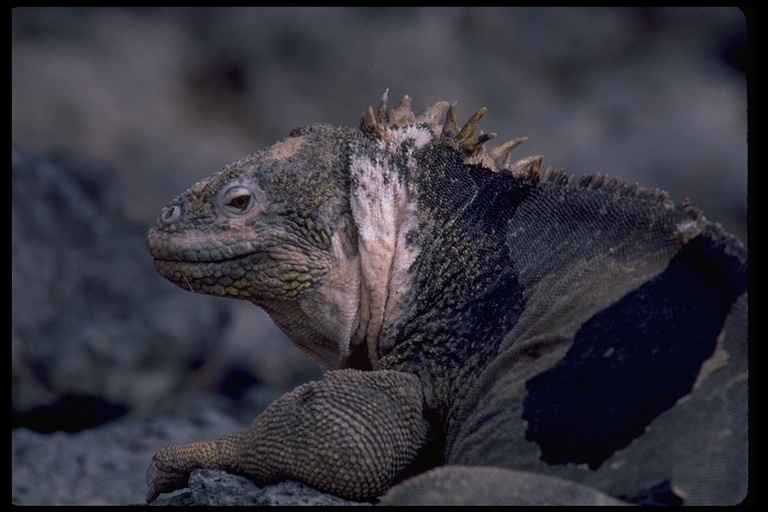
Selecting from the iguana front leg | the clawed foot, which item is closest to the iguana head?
the iguana front leg

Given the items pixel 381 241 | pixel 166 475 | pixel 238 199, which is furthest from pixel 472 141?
pixel 166 475

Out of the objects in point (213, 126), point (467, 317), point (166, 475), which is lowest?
point (166, 475)

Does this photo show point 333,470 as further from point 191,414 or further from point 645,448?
point 191,414

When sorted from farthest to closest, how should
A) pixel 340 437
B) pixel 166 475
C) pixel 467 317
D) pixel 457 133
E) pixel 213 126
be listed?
pixel 213 126, pixel 457 133, pixel 166 475, pixel 467 317, pixel 340 437

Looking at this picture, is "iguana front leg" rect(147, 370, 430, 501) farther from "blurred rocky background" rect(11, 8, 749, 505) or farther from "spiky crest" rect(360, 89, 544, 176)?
"blurred rocky background" rect(11, 8, 749, 505)

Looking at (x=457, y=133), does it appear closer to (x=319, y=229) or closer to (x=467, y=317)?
(x=319, y=229)

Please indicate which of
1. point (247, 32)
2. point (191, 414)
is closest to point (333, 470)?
point (191, 414)
